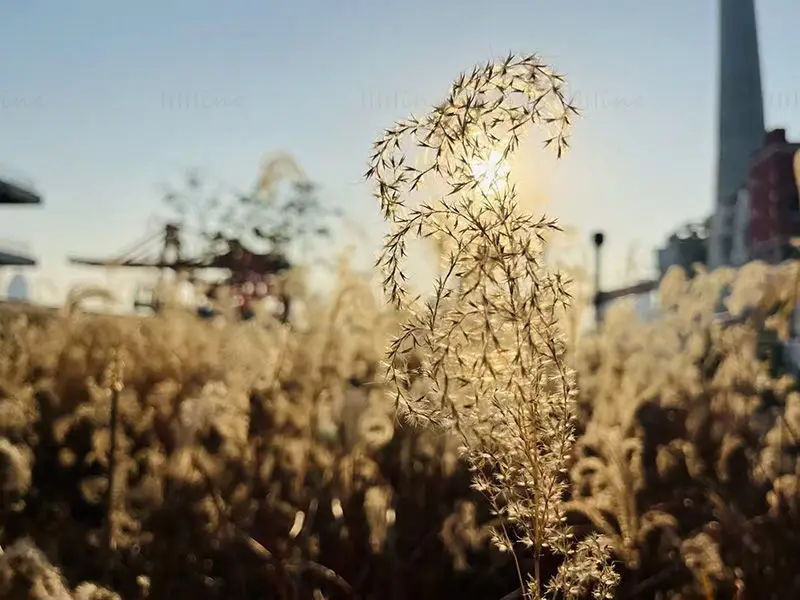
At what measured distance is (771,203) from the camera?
24219mm

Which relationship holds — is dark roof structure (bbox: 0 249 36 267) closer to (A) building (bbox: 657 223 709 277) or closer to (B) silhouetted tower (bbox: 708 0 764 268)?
(A) building (bbox: 657 223 709 277)

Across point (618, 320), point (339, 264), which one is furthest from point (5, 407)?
point (618, 320)

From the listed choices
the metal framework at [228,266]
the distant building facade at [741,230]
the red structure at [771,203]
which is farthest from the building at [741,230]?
the metal framework at [228,266]

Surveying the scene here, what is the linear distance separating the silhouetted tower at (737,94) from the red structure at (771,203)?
9.42 metres

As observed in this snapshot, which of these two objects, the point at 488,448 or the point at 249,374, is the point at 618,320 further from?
the point at 488,448

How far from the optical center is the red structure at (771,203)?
869 inches

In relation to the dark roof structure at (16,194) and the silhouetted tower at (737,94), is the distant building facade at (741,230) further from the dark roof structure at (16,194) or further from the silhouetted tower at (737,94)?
the dark roof structure at (16,194)

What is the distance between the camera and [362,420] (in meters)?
3.05

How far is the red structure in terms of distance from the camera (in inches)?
869

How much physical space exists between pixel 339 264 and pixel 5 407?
1332mm

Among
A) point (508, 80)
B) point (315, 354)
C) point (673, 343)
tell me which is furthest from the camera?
point (673, 343)

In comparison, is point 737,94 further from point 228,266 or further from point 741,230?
point 228,266

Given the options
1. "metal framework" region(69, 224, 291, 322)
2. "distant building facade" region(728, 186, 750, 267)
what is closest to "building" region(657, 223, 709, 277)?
"distant building facade" region(728, 186, 750, 267)

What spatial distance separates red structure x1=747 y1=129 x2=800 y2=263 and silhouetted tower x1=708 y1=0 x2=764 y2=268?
942cm
